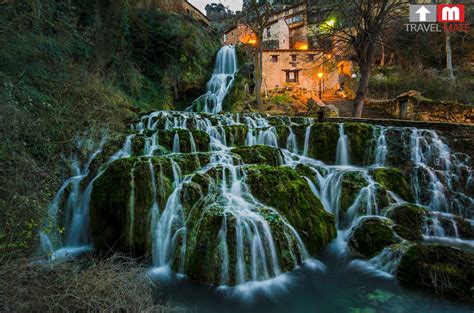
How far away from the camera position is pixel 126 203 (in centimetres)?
700

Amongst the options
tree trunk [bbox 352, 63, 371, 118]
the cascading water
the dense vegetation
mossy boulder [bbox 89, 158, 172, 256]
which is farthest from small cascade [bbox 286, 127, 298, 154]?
the dense vegetation

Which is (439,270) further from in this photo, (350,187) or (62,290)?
(62,290)

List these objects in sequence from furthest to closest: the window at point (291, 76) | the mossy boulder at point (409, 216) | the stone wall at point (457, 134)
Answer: the window at point (291, 76)
the stone wall at point (457, 134)
the mossy boulder at point (409, 216)

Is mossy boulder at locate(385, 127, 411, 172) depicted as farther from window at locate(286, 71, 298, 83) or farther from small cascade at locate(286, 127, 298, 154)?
window at locate(286, 71, 298, 83)

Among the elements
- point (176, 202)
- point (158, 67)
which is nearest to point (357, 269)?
point (176, 202)

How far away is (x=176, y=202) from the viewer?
23.3 ft

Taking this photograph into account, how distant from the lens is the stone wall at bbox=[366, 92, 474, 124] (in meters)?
13.9

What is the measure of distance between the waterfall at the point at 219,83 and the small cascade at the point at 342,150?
11.8 meters

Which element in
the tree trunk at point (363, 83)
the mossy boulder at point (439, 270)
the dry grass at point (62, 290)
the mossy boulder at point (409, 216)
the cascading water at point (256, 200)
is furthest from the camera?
the tree trunk at point (363, 83)

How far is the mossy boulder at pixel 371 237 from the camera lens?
21.6 feet

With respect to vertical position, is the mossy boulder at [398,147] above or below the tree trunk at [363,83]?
below

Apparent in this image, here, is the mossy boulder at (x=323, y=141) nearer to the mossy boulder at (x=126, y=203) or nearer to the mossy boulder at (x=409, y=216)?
the mossy boulder at (x=409, y=216)

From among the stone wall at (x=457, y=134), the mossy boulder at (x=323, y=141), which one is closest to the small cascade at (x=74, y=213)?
the mossy boulder at (x=323, y=141)

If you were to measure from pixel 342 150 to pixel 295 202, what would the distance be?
497cm
